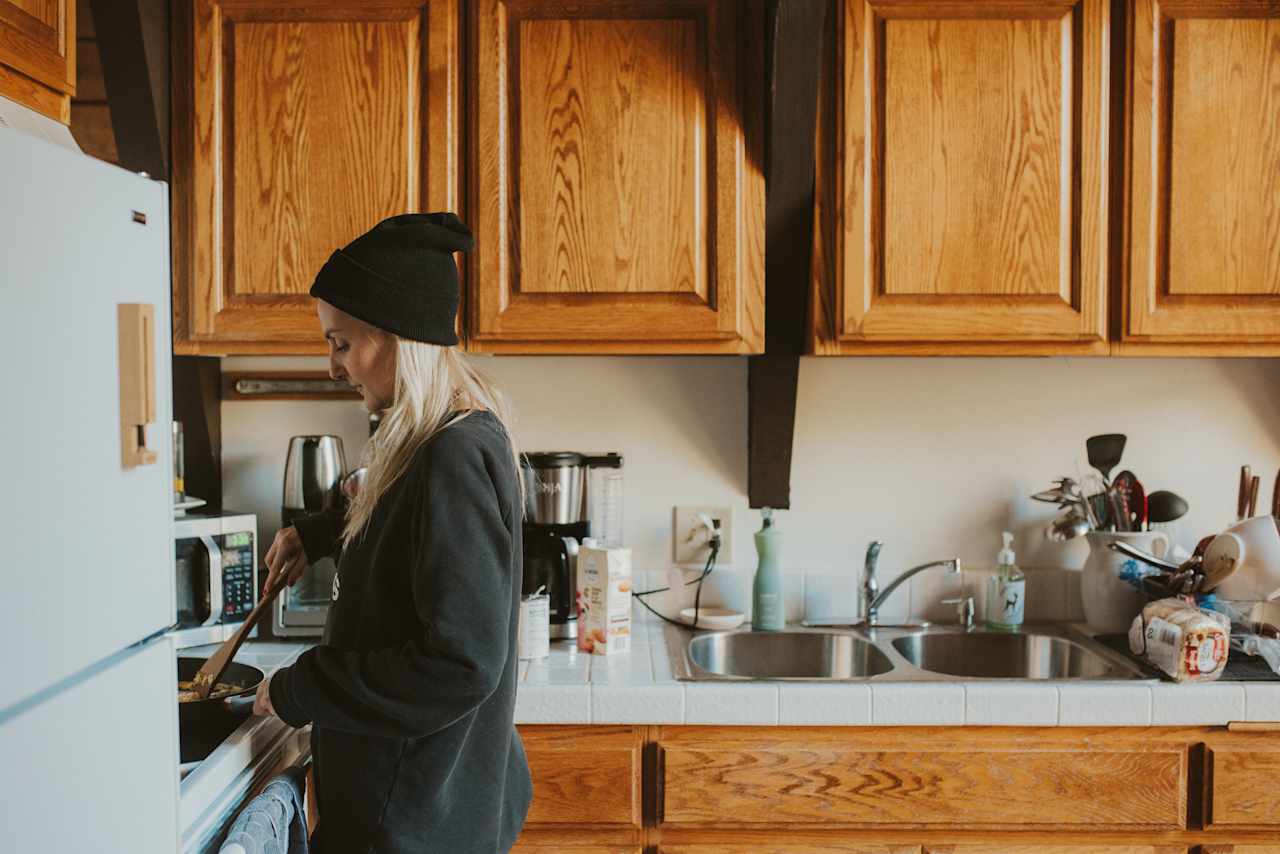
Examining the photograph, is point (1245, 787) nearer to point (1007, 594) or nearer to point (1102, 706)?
point (1102, 706)

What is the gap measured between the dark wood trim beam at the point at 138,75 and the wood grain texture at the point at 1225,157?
6.20 ft

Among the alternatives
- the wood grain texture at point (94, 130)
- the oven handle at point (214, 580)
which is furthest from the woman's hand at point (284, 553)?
the wood grain texture at point (94, 130)

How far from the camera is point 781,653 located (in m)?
2.18

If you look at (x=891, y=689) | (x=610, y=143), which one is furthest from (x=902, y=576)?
(x=610, y=143)

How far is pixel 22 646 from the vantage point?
2.19ft

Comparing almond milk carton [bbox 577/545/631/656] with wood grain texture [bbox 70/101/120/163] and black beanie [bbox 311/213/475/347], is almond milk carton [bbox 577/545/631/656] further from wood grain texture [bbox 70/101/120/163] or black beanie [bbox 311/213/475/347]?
wood grain texture [bbox 70/101/120/163]

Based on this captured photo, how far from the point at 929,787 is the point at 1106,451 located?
35.1 inches

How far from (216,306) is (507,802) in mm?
1102

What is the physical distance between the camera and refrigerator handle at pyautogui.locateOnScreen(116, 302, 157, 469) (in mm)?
786

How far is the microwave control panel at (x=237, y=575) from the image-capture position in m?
1.92

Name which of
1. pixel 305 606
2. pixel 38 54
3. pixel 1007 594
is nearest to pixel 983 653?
pixel 1007 594

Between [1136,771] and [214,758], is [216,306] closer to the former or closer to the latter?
[214,758]

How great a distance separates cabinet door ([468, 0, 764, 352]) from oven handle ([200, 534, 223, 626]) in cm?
62

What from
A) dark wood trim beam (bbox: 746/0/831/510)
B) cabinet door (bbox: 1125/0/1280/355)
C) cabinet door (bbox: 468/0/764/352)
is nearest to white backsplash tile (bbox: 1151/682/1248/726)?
cabinet door (bbox: 1125/0/1280/355)
